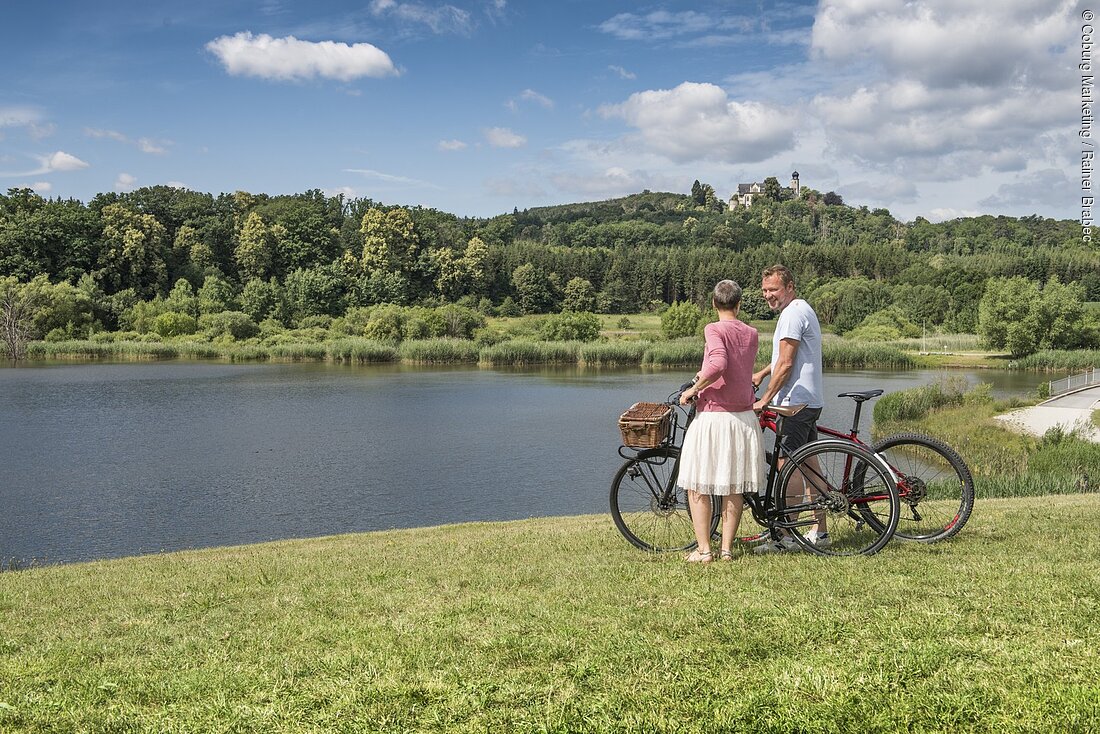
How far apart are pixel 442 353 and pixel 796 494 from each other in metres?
59.7

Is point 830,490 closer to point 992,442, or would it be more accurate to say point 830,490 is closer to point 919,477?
point 919,477

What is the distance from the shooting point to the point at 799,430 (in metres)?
6.54

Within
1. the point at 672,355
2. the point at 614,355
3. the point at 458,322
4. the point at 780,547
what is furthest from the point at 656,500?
the point at 458,322

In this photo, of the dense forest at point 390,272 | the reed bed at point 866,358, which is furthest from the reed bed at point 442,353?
the reed bed at point 866,358

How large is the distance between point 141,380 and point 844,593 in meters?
48.7

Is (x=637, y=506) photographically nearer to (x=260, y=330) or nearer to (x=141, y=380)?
(x=141, y=380)

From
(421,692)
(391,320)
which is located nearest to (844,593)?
(421,692)

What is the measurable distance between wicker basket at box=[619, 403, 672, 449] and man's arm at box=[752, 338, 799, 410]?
70 cm

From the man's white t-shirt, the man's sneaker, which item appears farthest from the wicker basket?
the man's sneaker

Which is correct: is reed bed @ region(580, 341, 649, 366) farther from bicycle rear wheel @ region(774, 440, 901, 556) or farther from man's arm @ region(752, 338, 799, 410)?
man's arm @ region(752, 338, 799, 410)

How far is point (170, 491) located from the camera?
18656 mm

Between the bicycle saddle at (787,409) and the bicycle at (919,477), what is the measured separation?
249 mm

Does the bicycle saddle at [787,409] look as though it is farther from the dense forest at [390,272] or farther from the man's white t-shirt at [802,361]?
the dense forest at [390,272]

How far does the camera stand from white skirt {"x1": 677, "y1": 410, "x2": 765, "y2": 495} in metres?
6.06
